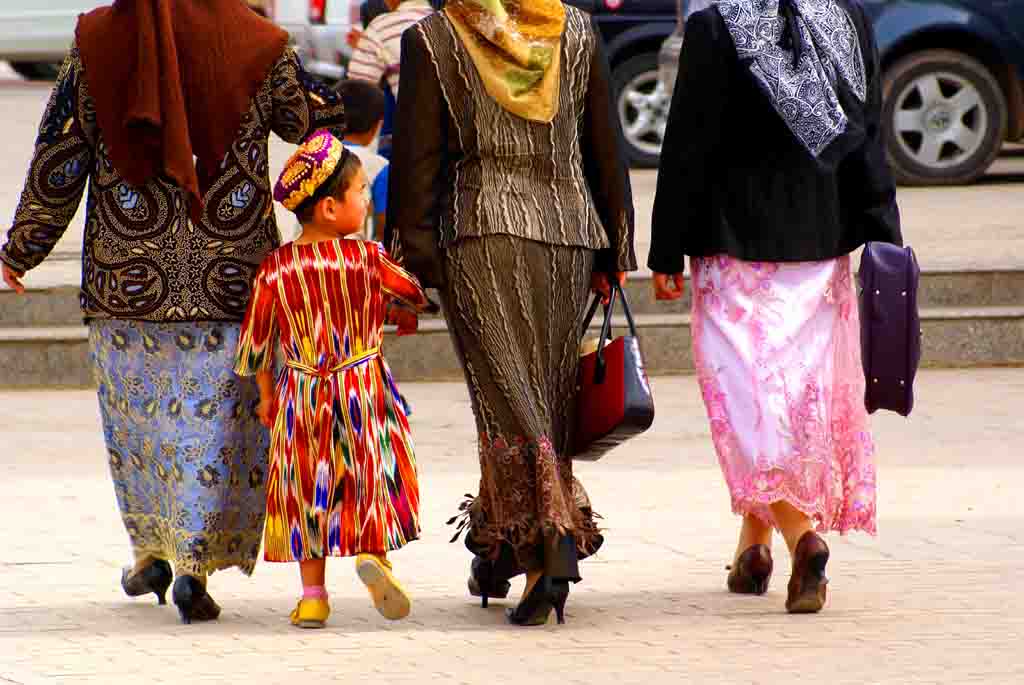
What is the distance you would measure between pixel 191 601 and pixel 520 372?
107 cm

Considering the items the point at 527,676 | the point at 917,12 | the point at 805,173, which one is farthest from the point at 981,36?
the point at 527,676

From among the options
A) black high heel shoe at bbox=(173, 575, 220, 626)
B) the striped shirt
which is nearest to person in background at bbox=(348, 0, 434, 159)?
the striped shirt

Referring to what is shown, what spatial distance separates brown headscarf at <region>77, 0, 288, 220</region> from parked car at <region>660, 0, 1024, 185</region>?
7.81 m

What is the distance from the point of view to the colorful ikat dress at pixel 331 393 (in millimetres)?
6238

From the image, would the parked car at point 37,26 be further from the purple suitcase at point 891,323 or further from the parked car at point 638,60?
the purple suitcase at point 891,323

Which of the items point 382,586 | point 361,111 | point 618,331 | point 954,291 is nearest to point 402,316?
point 382,586

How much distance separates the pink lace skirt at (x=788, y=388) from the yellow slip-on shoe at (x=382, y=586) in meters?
0.98

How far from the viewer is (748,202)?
648 cm

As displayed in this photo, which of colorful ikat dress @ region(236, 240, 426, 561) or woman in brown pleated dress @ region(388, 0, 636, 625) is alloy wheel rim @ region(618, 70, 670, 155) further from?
colorful ikat dress @ region(236, 240, 426, 561)

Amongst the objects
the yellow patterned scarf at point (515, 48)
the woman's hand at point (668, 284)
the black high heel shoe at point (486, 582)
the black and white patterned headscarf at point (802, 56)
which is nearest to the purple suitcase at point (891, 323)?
the black and white patterned headscarf at point (802, 56)

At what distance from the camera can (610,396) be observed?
6359 millimetres

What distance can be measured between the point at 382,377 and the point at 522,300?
0.42 metres

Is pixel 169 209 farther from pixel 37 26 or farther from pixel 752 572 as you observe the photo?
pixel 37 26

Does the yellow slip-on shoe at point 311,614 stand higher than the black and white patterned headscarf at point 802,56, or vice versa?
the black and white patterned headscarf at point 802,56
